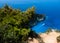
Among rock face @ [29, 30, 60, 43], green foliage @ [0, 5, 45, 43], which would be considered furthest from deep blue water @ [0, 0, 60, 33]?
green foliage @ [0, 5, 45, 43]

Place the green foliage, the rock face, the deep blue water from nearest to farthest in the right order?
the green foliage → the rock face → the deep blue water

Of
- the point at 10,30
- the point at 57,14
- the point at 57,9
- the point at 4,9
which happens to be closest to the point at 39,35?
the point at 4,9

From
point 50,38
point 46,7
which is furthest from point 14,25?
point 46,7

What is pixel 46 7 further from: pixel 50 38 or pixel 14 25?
pixel 14 25

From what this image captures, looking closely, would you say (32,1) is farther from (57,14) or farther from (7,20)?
(7,20)

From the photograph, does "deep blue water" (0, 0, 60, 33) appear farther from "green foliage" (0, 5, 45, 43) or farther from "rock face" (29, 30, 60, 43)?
"green foliage" (0, 5, 45, 43)

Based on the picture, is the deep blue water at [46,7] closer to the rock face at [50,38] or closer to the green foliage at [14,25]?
the rock face at [50,38]

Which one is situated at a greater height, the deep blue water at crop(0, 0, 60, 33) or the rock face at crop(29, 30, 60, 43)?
the deep blue water at crop(0, 0, 60, 33)

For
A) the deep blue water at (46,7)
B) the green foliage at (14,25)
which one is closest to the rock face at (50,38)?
the green foliage at (14,25)
